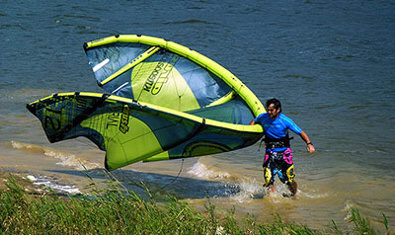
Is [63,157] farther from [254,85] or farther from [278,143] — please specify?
[254,85]

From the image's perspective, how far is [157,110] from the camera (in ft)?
20.1

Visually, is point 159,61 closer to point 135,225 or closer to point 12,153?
point 12,153

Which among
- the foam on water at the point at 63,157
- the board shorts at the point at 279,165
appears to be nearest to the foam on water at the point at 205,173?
the foam on water at the point at 63,157

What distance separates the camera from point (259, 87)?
14766mm

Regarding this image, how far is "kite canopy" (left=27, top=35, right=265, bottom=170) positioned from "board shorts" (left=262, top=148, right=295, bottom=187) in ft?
1.25

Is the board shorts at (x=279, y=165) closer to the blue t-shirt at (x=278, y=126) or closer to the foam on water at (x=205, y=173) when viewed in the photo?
the blue t-shirt at (x=278, y=126)

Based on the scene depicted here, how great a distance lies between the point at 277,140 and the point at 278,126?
0.18 m

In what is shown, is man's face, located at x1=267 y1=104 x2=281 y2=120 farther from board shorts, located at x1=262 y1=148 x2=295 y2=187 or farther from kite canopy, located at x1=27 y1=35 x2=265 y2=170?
board shorts, located at x1=262 y1=148 x2=295 y2=187

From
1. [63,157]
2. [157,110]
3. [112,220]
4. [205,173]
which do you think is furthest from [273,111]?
[63,157]

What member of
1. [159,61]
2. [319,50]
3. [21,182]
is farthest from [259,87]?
[21,182]

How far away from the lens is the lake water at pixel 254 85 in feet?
25.1

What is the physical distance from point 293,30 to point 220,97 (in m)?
13.4

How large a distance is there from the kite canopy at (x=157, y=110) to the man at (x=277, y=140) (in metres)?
0.19

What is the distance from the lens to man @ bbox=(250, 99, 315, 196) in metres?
6.83
